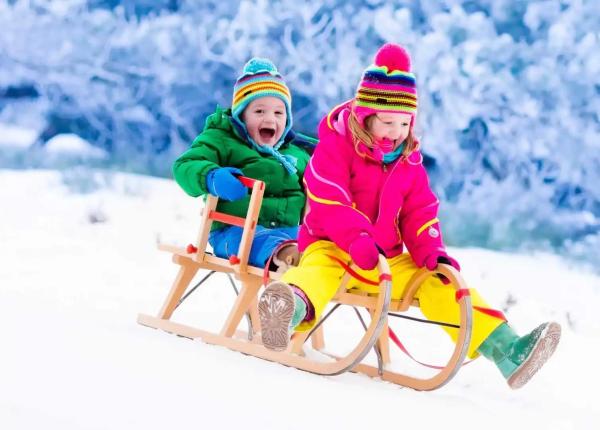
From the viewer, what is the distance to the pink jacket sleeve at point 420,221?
2.51 m

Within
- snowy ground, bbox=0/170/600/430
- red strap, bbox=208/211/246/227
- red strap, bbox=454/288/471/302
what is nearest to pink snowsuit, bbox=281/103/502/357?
red strap, bbox=454/288/471/302

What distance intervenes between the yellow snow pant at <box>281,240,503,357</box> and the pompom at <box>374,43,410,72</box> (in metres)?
0.49

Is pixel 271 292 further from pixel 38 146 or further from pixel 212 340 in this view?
pixel 38 146

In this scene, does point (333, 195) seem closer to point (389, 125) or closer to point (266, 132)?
point (389, 125)

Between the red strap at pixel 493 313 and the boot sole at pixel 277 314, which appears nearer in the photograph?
the boot sole at pixel 277 314

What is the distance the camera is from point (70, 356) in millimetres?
2242

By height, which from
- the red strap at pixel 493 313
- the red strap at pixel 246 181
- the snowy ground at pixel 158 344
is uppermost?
the red strap at pixel 246 181

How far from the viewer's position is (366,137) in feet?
8.05

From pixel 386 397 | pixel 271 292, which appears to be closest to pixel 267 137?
pixel 271 292

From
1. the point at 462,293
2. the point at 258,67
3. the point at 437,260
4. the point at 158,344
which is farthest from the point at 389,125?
the point at 158,344

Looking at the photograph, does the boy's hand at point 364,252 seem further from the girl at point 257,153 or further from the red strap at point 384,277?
the girl at point 257,153

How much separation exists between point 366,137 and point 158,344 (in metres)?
0.78

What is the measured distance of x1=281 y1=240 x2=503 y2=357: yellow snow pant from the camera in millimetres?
2346

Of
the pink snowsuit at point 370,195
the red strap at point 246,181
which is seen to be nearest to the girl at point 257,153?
the red strap at point 246,181
